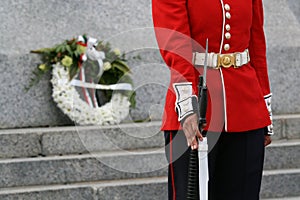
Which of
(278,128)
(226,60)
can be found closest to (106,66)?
(278,128)

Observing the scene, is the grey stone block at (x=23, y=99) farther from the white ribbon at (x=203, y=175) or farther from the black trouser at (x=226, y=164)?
the white ribbon at (x=203, y=175)

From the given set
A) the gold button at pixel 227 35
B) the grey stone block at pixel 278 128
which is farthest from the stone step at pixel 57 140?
the gold button at pixel 227 35

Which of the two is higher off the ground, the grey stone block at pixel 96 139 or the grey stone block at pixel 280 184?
the grey stone block at pixel 96 139

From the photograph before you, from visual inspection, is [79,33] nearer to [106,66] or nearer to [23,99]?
[106,66]

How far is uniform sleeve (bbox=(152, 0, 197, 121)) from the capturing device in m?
3.28

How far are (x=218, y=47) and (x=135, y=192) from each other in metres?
2.33

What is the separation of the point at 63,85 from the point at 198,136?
9.90 feet

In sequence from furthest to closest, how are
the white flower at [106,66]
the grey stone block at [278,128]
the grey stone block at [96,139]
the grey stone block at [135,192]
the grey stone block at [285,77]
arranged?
the grey stone block at [285,77] < the grey stone block at [278,128] < the white flower at [106,66] < the grey stone block at [96,139] < the grey stone block at [135,192]

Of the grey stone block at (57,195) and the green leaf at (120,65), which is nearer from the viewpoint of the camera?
the grey stone block at (57,195)

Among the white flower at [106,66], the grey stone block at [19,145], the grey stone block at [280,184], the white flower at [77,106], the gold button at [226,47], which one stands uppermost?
the gold button at [226,47]

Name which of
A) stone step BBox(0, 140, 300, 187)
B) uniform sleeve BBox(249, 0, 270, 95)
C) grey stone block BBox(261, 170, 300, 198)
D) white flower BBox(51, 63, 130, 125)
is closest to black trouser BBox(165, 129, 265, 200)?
uniform sleeve BBox(249, 0, 270, 95)

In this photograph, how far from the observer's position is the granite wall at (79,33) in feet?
20.3

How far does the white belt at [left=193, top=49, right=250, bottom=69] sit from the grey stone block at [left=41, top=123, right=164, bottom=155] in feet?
6.93

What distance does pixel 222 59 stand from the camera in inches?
137
